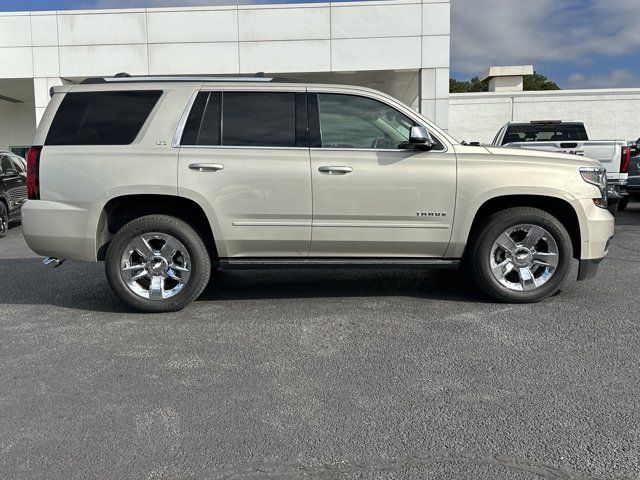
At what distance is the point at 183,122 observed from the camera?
5.00 m

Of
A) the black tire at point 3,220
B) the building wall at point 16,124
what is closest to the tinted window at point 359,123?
the black tire at point 3,220

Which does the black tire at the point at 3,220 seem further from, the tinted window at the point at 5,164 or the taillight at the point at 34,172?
the taillight at the point at 34,172

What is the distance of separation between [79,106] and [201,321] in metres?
2.24

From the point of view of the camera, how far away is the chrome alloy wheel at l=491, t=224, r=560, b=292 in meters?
5.11

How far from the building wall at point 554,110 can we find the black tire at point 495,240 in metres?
20.6

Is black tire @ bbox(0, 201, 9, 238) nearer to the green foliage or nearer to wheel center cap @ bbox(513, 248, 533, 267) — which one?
wheel center cap @ bbox(513, 248, 533, 267)

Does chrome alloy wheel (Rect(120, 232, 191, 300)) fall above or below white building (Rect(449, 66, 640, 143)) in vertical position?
below

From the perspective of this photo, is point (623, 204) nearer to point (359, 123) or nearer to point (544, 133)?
point (544, 133)

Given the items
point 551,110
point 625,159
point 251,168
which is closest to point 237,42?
point 625,159

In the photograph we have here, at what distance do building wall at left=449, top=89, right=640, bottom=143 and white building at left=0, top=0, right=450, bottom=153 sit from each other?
7.15m

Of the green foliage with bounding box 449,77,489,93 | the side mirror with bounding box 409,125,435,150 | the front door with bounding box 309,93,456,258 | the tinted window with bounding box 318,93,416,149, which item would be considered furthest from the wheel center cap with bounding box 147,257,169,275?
the green foliage with bounding box 449,77,489,93

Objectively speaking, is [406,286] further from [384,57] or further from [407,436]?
[384,57]

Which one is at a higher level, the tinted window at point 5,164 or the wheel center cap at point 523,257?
the tinted window at point 5,164

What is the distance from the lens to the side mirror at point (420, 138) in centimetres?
479
